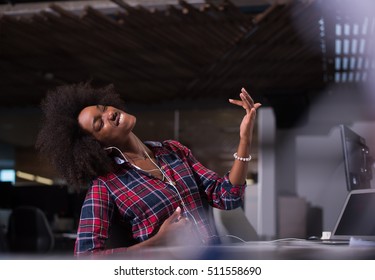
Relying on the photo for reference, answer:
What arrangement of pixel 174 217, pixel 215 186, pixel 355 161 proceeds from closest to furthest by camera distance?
pixel 174 217, pixel 215 186, pixel 355 161

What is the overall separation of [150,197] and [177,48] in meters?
3.64

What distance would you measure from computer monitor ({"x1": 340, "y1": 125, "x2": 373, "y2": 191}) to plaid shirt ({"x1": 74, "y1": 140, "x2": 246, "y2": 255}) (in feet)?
1.72

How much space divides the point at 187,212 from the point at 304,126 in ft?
18.0

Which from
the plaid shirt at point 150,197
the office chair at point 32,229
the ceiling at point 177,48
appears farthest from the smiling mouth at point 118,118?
the office chair at point 32,229

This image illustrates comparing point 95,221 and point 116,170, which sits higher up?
point 116,170

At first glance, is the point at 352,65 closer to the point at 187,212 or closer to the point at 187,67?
the point at 187,67

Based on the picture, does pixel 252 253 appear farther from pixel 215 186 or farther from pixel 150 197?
pixel 215 186

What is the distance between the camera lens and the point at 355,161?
201cm

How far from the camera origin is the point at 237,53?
5051 mm

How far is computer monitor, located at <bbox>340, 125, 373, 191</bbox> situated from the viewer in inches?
76.1

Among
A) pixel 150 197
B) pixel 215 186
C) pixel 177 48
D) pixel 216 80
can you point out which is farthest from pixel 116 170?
pixel 216 80

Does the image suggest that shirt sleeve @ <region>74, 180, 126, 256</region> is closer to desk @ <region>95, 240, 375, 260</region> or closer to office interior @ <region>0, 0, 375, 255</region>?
desk @ <region>95, 240, 375, 260</region>

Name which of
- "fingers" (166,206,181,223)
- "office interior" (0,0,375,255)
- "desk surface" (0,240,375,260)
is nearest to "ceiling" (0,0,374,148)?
"office interior" (0,0,375,255)
